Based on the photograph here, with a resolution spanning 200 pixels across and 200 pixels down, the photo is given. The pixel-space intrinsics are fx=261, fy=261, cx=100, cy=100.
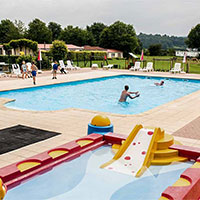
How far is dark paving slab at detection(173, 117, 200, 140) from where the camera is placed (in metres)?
6.77

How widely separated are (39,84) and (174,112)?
10245 mm

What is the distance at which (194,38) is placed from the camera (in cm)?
7781

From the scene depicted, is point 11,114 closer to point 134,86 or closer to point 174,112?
point 174,112

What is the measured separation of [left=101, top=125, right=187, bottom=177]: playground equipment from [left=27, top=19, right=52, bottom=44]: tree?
81.1 metres

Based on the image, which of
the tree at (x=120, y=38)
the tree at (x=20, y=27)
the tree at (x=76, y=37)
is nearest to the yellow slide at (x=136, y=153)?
the tree at (x=120, y=38)

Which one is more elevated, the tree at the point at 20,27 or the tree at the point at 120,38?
the tree at the point at 20,27

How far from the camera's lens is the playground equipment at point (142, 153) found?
16.6ft

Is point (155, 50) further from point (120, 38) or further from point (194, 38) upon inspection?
point (194, 38)

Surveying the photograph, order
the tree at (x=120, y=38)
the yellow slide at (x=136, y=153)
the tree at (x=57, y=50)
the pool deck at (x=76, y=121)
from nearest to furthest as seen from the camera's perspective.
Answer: the yellow slide at (x=136, y=153), the pool deck at (x=76, y=121), the tree at (x=57, y=50), the tree at (x=120, y=38)

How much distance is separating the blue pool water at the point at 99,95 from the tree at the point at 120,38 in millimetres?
47495

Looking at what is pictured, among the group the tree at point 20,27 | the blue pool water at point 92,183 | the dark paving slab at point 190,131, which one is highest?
the tree at point 20,27

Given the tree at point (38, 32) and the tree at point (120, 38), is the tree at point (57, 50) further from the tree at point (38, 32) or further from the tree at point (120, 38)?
the tree at point (38, 32)

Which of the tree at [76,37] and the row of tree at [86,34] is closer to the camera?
the row of tree at [86,34]

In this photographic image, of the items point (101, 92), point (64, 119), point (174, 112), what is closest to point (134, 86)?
point (101, 92)
